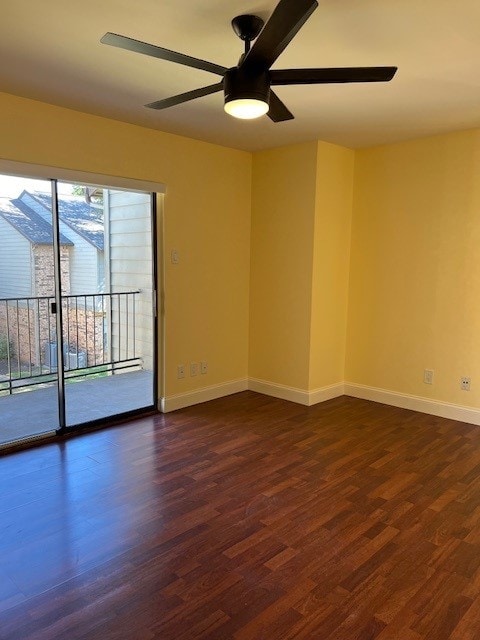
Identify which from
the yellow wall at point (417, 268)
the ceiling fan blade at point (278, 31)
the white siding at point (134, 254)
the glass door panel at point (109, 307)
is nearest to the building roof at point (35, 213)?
the glass door panel at point (109, 307)

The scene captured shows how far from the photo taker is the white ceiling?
1.98 m

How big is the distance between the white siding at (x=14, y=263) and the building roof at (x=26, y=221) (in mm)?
38

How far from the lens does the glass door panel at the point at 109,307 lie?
13.9 feet

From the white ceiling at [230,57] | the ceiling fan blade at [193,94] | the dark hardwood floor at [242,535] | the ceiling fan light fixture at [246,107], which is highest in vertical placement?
the white ceiling at [230,57]

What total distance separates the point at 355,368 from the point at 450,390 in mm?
960

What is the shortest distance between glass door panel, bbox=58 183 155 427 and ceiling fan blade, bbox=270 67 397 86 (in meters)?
2.37

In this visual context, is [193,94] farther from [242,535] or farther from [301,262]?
[301,262]

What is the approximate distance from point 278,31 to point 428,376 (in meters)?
3.48

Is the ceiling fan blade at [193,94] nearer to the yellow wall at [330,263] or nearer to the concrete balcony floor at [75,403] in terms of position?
the yellow wall at [330,263]

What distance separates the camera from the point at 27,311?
3834mm

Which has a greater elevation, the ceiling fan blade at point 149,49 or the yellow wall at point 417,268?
the ceiling fan blade at point 149,49

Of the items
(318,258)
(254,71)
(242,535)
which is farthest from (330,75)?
(318,258)

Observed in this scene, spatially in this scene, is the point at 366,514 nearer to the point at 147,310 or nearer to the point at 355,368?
the point at 355,368

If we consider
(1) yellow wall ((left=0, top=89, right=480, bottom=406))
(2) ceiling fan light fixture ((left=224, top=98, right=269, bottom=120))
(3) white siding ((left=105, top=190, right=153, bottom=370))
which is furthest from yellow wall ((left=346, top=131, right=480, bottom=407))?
(2) ceiling fan light fixture ((left=224, top=98, right=269, bottom=120))
